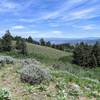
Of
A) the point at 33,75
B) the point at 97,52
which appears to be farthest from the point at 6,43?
the point at 33,75

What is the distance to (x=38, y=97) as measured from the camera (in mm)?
7773

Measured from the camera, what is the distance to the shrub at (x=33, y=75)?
875 centimetres

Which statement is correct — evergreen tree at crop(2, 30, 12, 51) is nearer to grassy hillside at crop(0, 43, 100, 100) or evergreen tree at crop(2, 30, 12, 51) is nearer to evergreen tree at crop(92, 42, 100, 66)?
evergreen tree at crop(92, 42, 100, 66)

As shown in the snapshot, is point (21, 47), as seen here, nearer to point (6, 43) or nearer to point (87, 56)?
point (6, 43)

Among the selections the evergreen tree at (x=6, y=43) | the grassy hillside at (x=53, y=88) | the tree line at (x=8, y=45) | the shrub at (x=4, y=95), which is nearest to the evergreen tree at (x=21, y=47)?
the tree line at (x=8, y=45)

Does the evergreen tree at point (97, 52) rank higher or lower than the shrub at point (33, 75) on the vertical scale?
lower

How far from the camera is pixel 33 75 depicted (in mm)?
8781

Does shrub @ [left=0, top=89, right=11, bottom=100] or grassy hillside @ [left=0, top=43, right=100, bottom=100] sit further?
grassy hillside @ [left=0, top=43, right=100, bottom=100]

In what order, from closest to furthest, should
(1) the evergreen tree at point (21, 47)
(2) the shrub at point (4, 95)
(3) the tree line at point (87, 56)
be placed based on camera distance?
(2) the shrub at point (4, 95)
(3) the tree line at point (87, 56)
(1) the evergreen tree at point (21, 47)

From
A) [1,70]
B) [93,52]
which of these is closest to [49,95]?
[1,70]

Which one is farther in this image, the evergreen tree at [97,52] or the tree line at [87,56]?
the evergreen tree at [97,52]

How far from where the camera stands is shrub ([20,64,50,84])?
28.7 feet

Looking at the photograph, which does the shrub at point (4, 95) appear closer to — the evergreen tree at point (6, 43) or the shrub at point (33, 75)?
the shrub at point (33, 75)

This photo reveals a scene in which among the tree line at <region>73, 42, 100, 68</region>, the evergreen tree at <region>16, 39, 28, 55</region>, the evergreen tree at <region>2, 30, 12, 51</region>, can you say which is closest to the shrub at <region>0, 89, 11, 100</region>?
the tree line at <region>73, 42, 100, 68</region>
